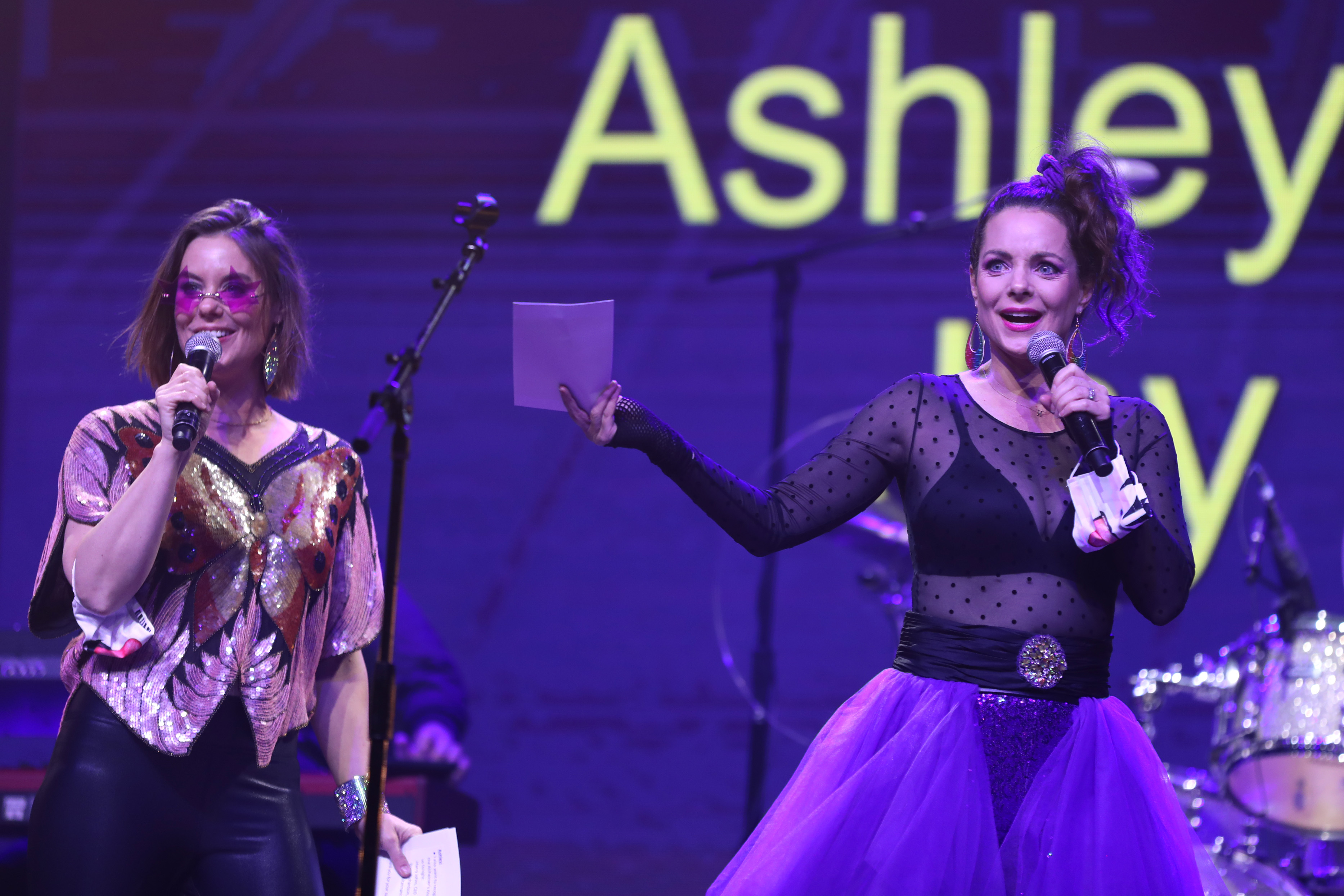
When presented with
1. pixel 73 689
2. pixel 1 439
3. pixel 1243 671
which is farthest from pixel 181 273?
pixel 1 439

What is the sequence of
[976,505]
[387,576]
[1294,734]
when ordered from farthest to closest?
1. [1294,734]
2. [976,505]
3. [387,576]

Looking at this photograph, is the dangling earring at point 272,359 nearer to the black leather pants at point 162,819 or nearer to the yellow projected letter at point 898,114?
the black leather pants at point 162,819

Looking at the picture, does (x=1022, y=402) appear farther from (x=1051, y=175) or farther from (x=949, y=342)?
(x=949, y=342)

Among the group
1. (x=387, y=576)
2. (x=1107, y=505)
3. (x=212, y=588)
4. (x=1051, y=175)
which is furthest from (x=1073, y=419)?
(x=212, y=588)

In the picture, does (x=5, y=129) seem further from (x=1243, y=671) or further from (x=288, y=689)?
(x=1243, y=671)

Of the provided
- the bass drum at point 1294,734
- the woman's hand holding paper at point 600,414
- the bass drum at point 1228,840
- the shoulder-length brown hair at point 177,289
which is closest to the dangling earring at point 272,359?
the shoulder-length brown hair at point 177,289

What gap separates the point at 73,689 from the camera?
1857 mm

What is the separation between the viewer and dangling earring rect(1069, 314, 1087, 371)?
188 cm

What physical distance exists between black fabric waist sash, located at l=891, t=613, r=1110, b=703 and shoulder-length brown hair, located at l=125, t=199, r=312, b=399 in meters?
1.10

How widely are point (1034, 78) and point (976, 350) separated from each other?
3203 mm

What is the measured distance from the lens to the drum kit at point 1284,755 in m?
3.55

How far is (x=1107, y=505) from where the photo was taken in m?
1.63

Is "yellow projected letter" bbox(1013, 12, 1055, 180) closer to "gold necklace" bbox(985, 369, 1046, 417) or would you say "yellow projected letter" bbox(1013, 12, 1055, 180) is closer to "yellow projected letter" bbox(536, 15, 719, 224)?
"yellow projected letter" bbox(536, 15, 719, 224)

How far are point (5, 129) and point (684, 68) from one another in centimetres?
264
